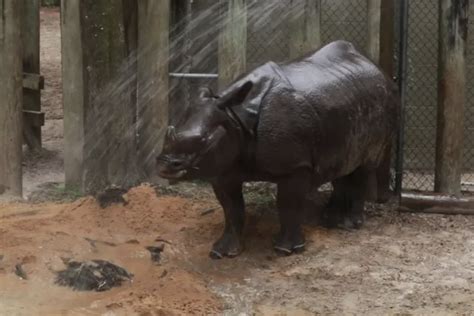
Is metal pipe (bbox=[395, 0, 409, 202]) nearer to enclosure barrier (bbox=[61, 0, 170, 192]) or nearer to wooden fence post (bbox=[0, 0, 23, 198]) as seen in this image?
enclosure barrier (bbox=[61, 0, 170, 192])

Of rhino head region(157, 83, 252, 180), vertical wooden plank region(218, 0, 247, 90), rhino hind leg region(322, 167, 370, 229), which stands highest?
vertical wooden plank region(218, 0, 247, 90)

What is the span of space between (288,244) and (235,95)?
108 cm

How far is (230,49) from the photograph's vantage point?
7066 mm

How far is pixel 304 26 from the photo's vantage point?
7.03 meters

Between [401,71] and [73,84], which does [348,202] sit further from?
[73,84]

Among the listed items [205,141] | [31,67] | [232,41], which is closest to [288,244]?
[205,141]

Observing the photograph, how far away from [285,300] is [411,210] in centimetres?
225

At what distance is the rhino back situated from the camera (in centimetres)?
565

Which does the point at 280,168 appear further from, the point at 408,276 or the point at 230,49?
the point at 230,49

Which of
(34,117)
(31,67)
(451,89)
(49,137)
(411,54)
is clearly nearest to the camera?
(451,89)

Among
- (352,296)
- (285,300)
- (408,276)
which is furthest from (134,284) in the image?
(408,276)

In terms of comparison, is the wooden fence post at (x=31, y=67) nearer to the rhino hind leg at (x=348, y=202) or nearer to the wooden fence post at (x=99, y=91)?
the wooden fence post at (x=99, y=91)

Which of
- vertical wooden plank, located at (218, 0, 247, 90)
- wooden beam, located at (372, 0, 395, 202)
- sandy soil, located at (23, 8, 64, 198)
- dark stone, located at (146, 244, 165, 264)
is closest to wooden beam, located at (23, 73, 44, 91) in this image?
sandy soil, located at (23, 8, 64, 198)

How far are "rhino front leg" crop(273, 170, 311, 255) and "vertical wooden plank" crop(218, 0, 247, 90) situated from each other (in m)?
1.57
